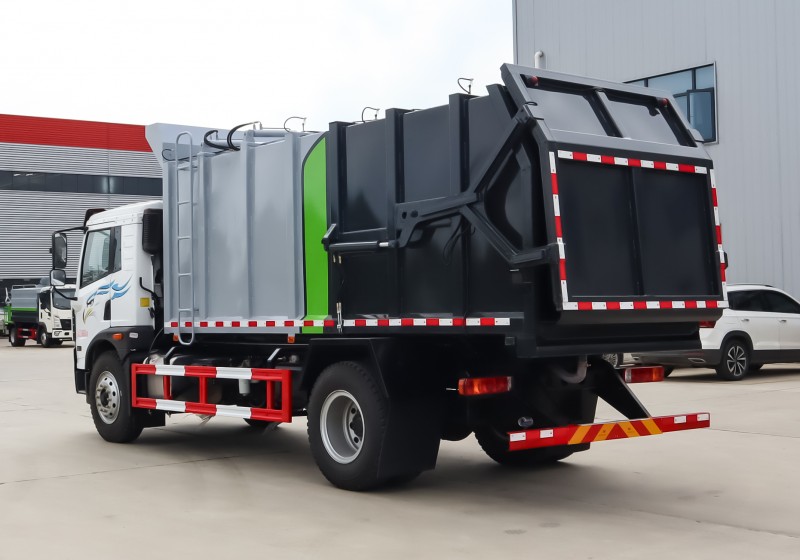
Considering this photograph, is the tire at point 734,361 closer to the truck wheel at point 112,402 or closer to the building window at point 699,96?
the building window at point 699,96

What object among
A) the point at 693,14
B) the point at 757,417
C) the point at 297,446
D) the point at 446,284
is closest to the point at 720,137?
the point at 693,14

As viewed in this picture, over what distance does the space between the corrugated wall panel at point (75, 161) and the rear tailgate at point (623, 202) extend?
46.8 metres

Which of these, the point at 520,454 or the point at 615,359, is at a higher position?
the point at 615,359

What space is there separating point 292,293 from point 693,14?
1750 cm

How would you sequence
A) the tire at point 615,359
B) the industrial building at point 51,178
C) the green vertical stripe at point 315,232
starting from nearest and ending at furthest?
the tire at point 615,359 → the green vertical stripe at point 315,232 → the industrial building at point 51,178

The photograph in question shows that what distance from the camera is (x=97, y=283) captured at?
12133 millimetres

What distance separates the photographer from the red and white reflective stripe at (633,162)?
24.0 ft

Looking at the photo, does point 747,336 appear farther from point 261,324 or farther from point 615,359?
point 261,324

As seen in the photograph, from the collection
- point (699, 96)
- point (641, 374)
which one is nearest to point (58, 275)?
point (641, 374)

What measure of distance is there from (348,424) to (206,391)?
2334 mm

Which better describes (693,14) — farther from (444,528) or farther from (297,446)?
(444,528)

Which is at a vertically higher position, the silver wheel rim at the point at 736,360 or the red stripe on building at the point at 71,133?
the red stripe on building at the point at 71,133

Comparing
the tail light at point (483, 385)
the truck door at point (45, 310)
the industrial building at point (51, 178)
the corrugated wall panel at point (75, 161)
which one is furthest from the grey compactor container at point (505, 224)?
the industrial building at point (51, 178)

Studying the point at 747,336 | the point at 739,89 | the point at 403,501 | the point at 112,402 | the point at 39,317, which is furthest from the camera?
the point at 39,317
